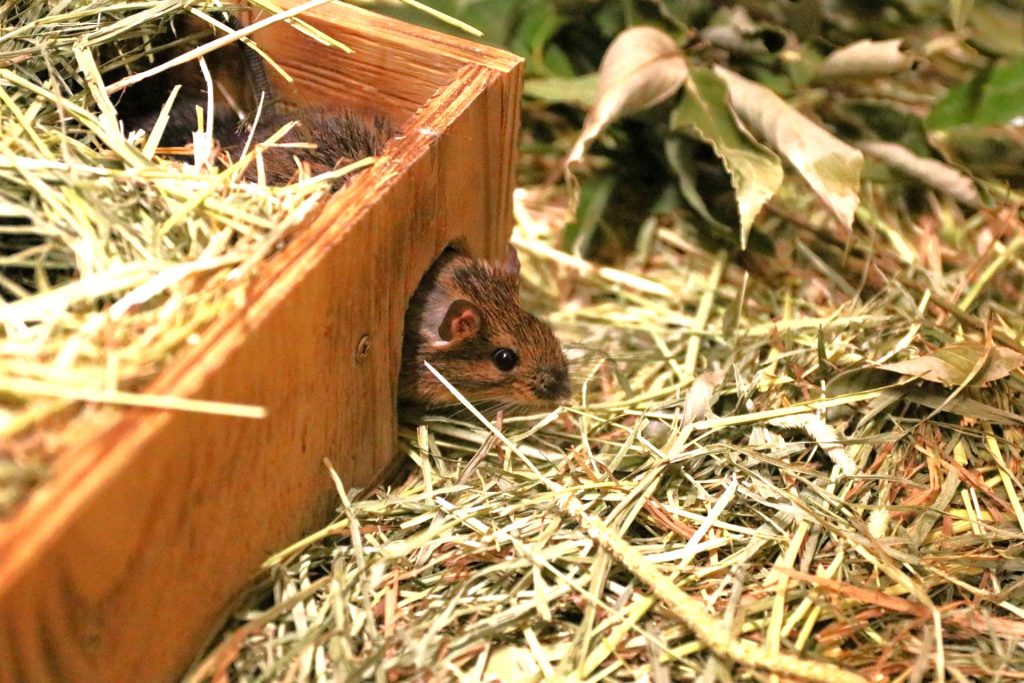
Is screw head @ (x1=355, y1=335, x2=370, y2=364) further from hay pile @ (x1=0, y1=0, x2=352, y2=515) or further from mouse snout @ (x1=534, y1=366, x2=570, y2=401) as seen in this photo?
mouse snout @ (x1=534, y1=366, x2=570, y2=401)

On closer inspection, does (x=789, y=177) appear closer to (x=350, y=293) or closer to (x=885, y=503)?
(x=885, y=503)

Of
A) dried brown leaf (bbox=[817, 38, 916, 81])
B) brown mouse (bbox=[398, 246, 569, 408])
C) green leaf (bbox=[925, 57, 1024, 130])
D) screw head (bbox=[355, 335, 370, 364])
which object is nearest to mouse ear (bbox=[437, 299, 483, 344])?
brown mouse (bbox=[398, 246, 569, 408])

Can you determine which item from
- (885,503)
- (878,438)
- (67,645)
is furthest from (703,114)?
(67,645)

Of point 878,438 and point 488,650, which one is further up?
point 878,438

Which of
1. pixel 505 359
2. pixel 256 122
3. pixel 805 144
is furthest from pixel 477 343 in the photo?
pixel 805 144

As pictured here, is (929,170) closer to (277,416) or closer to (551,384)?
(551,384)

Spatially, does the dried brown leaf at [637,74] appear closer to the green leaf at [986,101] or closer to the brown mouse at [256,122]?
the brown mouse at [256,122]
